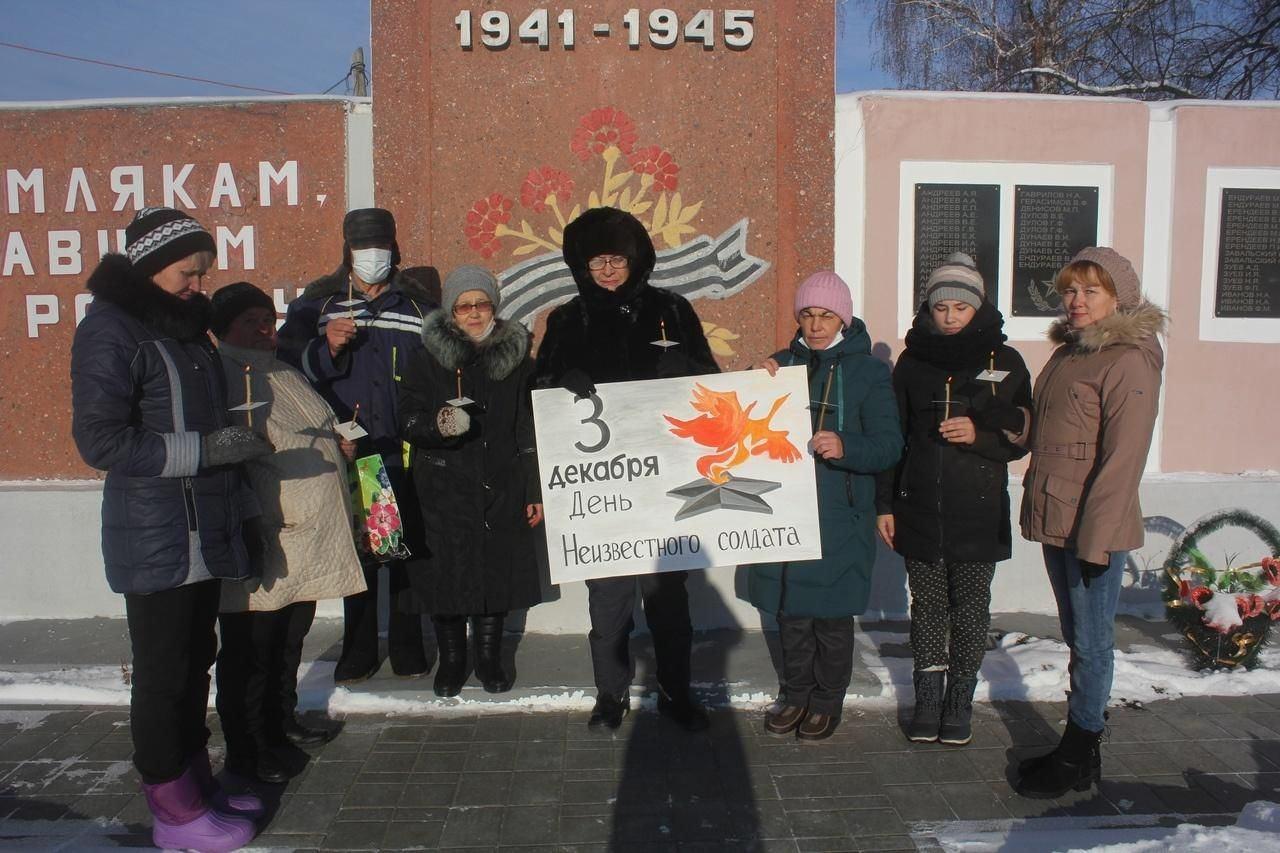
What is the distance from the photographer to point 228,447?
112 inches

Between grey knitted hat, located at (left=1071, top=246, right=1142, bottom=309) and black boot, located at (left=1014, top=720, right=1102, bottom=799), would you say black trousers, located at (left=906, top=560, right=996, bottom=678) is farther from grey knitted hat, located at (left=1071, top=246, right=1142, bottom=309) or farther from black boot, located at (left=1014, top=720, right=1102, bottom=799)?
grey knitted hat, located at (left=1071, top=246, right=1142, bottom=309)

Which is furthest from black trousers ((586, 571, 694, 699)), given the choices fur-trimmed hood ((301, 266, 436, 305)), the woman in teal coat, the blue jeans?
fur-trimmed hood ((301, 266, 436, 305))

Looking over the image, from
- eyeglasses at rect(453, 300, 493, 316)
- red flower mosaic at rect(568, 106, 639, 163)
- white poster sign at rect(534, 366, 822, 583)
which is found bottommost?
white poster sign at rect(534, 366, 822, 583)

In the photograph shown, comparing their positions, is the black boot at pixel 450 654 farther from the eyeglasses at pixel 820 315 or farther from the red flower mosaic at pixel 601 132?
the red flower mosaic at pixel 601 132

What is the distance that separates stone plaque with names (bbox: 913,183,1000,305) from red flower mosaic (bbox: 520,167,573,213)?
2152 mm

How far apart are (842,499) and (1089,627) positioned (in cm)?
102

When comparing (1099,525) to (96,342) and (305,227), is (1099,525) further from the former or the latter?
(305,227)

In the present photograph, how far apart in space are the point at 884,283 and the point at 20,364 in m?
5.28

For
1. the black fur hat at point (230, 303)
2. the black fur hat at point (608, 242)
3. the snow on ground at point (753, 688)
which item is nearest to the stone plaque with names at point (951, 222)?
the snow on ground at point (753, 688)

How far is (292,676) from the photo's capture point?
12.4ft

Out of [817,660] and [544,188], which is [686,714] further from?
[544,188]

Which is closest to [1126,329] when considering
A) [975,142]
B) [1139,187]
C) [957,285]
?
[957,285]

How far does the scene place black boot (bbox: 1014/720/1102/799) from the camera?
3.36 meters

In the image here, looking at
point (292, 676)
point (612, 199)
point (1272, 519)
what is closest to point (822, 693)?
point (292, 676)
